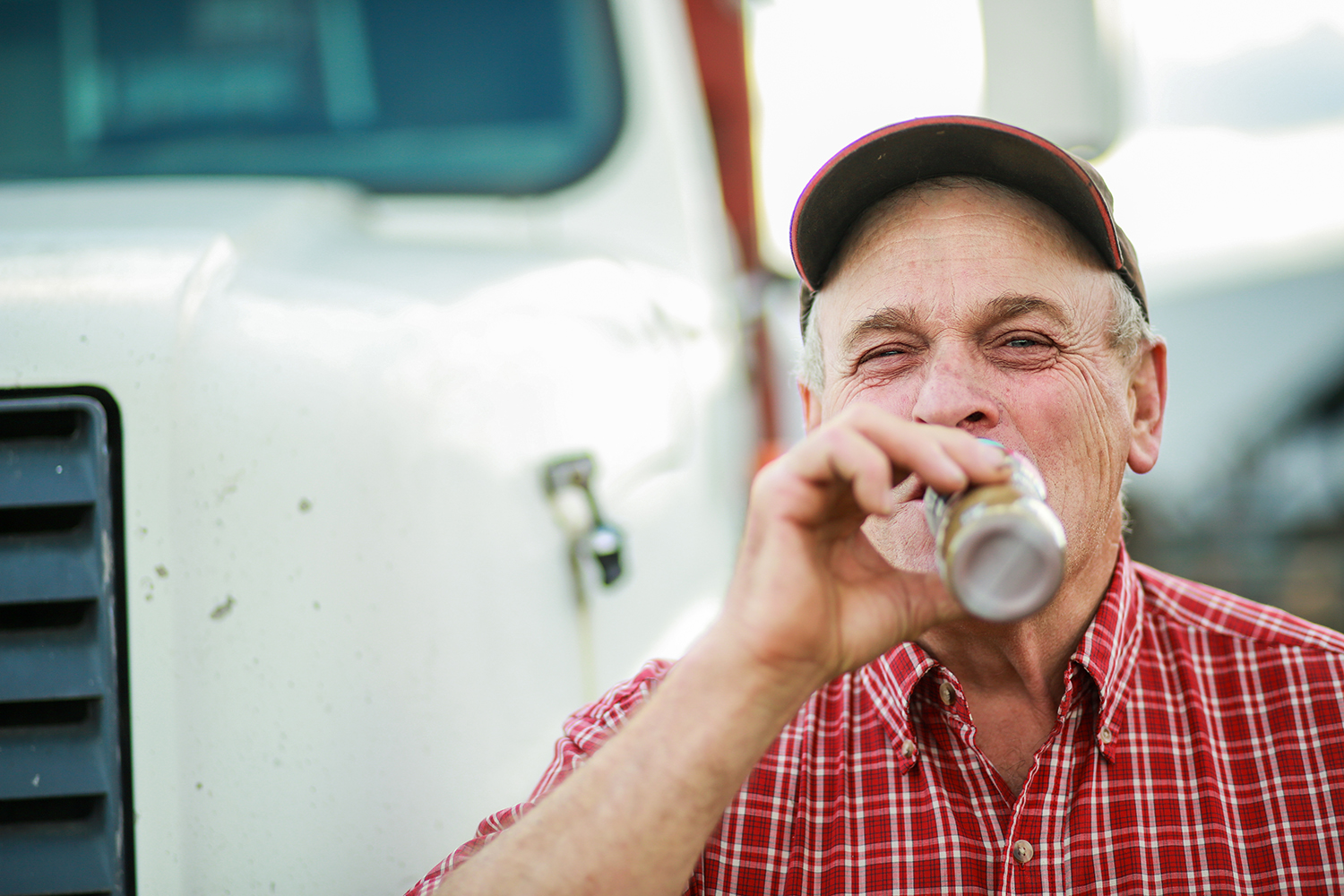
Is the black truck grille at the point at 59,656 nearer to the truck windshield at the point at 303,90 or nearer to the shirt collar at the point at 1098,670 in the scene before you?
the truck windshield at the point at 303,90

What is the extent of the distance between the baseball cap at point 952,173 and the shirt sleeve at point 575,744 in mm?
596

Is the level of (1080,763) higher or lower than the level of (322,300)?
lower

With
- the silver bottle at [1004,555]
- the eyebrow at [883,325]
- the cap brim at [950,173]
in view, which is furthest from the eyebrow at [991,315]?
the silver bottle at [1004,555]

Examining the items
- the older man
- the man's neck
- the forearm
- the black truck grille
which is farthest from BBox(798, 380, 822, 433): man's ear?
the black truck grille

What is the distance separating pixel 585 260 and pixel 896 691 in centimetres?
97

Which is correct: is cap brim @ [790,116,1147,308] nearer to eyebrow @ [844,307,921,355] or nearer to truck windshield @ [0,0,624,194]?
eyebrow @ [844,307,921,355]

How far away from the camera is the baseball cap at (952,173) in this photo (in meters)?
1.28

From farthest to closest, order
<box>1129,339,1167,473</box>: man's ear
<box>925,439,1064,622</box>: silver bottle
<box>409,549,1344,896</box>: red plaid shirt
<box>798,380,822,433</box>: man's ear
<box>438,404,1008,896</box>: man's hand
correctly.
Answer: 1. <box>798,380,822,433</box>: man's ear
2. <box>1129,339,1167,473</box>: man's ear
3. <box>409,549,1344,896</box>: red plaid shirt
4. <box>438,404,1008,896</box>: man's hand
5. <box>925,439,1064,622</box>: silver bottle

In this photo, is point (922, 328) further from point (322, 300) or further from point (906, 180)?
point (322, 300)

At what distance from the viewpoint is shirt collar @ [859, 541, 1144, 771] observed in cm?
124

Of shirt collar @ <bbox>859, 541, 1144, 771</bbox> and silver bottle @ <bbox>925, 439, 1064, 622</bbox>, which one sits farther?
shirt collar @ <bbox>859, 541, 1144, 771</bbox>

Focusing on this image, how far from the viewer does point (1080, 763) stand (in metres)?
1.22

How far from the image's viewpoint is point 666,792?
1.02 m

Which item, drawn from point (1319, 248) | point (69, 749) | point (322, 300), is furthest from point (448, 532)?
point (1319, 248)
